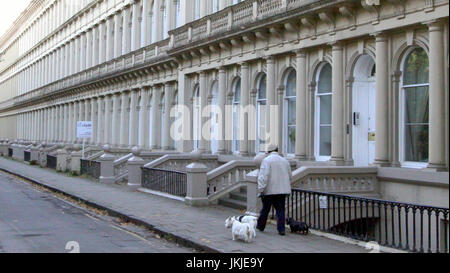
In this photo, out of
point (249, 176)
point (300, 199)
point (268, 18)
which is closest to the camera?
point (300, 199)

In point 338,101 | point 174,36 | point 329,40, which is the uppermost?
point 174,36

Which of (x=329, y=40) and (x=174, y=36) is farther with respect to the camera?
(x=174, y=36)

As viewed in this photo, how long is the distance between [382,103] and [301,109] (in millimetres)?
3887

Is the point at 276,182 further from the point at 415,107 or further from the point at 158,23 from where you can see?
the point at 158,23

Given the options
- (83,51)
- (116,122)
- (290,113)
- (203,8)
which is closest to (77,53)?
(83,51)

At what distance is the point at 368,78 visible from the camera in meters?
17.3

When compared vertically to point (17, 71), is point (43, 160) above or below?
below

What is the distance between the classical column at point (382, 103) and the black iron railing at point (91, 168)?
50.0 feet

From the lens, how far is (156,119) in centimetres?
3288

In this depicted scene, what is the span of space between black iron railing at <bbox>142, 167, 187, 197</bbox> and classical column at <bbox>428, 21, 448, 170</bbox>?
779cm

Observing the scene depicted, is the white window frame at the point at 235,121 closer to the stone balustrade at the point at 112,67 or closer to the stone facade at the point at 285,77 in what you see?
the stone facade at the point at 285,77
